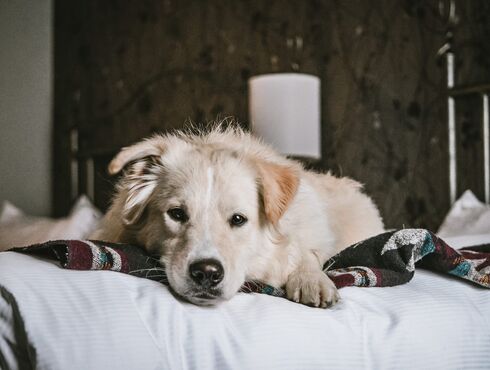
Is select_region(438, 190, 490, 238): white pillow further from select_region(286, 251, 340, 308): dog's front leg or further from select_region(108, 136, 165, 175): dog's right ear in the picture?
select_region(108, 136, 165, 175): dog's right ear

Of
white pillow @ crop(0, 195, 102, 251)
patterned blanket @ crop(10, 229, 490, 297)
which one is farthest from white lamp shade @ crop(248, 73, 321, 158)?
patterned blanket @ crop(10, 229, 490, 297)

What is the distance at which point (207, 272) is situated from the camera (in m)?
1.28

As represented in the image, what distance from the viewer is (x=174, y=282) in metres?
1.29

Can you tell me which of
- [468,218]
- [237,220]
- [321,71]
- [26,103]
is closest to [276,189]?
[237,220]

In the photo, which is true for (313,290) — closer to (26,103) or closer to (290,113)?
(290,113)

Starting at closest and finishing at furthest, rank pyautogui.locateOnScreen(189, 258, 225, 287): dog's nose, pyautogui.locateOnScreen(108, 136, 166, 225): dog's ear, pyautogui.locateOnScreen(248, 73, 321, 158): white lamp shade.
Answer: pyautogui.locateOnScreen(189, 258, 225, 287): dog's nose → pyautogui.locateOnScreen(108, 136, 166, 225): dog's ear → pyautogui.locateOnScreen(248, 73, 321, 158): white lamp shade

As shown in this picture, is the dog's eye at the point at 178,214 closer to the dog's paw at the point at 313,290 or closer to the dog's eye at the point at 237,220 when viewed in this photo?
the dog's eye at the point at 237,220

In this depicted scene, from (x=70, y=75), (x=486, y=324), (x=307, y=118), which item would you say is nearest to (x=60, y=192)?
(x=70, y=75)

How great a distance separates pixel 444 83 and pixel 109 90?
2845 millimetres

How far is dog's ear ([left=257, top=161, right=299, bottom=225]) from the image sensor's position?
1528 mm

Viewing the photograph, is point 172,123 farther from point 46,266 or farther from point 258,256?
point 46,266

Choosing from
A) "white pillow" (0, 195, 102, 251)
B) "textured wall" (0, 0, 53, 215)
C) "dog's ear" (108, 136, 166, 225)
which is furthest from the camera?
"textured wall" (0, 0, 53, 215)

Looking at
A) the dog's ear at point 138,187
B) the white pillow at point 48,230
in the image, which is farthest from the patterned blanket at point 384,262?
the white pillow at point 48,230

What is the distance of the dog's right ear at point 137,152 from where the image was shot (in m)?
1.46
